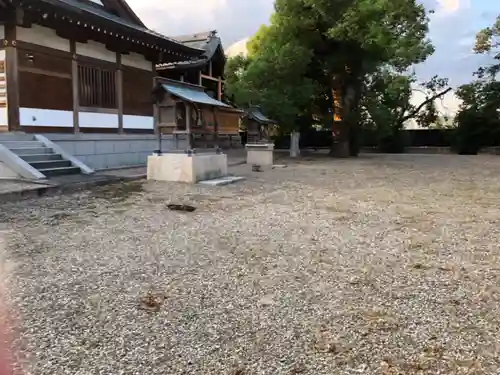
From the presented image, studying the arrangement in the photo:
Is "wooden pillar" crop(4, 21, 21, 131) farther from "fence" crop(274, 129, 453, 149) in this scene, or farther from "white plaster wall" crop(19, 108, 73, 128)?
"fence" crop(274, 129, 453, 149)

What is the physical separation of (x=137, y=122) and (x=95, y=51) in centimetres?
204

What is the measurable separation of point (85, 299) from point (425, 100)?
24403mm

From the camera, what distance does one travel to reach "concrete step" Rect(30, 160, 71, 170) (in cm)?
746

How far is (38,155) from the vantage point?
777 cm

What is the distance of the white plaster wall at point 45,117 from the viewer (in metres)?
8.34

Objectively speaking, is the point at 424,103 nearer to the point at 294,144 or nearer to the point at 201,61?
the point at 294,144

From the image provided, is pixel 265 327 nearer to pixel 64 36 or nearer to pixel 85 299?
pixel 85 299

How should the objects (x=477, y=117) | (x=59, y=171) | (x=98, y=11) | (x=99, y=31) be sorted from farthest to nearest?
(x=477, y=117) < (x=98, y=11) < (x=99, y=31) < (x=59, y=171)

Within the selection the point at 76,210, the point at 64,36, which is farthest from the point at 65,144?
the point at 76,210

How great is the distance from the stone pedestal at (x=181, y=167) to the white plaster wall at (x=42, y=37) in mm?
3362

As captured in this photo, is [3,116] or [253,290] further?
[3,116]

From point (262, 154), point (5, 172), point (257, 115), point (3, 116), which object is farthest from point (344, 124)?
point (5, 172)

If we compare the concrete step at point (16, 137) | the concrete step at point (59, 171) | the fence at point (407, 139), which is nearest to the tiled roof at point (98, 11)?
the concrete step at point (16, 137)

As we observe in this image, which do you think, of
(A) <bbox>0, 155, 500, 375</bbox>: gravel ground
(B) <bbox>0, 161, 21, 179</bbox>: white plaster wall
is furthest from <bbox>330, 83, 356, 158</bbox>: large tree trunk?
(B) <bbox>0, 161, 21, 179</bbox>: white plaster wall
